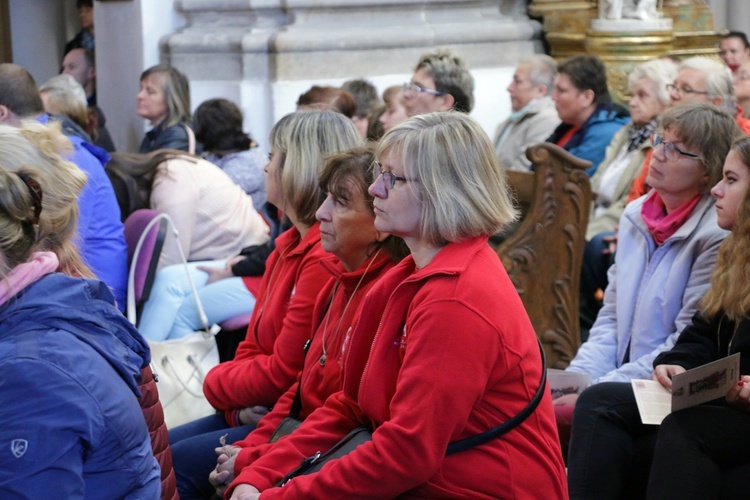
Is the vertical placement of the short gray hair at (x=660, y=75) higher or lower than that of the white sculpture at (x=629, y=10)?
lower

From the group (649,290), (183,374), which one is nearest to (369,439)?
(649,290)

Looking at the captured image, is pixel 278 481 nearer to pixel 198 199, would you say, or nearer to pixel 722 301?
pixel 722 301

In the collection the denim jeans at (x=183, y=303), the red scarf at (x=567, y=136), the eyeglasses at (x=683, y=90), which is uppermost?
the eyeglasses at (x=683, y=90)

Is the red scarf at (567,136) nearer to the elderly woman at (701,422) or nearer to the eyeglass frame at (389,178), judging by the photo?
the elderly woman at (701,422)

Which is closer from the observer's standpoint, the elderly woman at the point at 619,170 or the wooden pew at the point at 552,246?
the wooden pew at the point at 552,246

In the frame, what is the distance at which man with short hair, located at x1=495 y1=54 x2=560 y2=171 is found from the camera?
6223 millimetres

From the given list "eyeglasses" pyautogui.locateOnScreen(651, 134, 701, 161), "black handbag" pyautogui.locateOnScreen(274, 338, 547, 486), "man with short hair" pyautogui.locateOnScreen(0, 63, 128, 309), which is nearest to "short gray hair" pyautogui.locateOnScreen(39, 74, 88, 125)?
"man with short hair" pyautogui.locateOnScreen(0, 63, 128, 309)

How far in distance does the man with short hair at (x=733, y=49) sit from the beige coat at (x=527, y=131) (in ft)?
7.11

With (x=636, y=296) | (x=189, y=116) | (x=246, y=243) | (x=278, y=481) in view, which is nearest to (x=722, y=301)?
(x=636, y=296)

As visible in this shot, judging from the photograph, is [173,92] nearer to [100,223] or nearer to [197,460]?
[100,223]

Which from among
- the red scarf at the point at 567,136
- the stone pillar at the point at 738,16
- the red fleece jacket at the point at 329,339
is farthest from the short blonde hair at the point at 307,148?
the stone pillar at the point at 738,16

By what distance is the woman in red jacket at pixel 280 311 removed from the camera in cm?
309

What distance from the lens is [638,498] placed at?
124 inches

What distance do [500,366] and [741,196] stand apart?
47.0 inches
